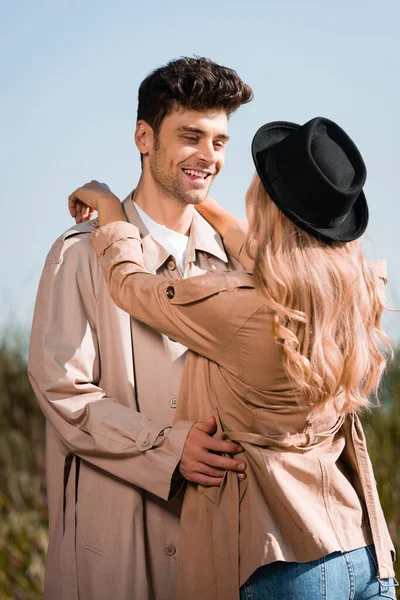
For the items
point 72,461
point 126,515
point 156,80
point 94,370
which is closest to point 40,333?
point 94,370

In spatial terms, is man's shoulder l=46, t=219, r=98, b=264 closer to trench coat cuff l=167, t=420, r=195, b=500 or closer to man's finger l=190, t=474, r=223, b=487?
trench coat cuff l=167, t=420, r=195, b=500

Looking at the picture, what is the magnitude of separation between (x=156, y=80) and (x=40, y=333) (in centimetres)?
95

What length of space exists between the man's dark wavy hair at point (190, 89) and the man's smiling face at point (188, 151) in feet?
0.10

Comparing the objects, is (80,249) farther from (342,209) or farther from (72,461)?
(342,209)

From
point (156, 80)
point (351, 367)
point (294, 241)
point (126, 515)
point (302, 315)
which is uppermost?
point (156, 80)

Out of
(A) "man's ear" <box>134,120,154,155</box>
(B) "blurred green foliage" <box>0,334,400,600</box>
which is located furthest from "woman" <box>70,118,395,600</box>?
(B) "blurred green foliage" <box>0,334,400,600</box>

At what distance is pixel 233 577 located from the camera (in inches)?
86.0

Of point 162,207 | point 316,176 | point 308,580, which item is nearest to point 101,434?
point 308,580

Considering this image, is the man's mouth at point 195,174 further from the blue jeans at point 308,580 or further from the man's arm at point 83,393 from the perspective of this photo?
the blue jeans at point 308,580

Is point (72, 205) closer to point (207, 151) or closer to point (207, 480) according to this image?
point (207, 151)

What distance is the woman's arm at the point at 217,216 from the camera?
314 cm

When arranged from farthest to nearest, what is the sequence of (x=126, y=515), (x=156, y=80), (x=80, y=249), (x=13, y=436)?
(x=13, y=436)
(x=156, y=80)
(x=80, y=249)
(x=126, y=515)

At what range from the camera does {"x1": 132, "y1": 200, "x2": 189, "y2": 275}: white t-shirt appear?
117 inches

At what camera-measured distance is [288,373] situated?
7.16 ft
